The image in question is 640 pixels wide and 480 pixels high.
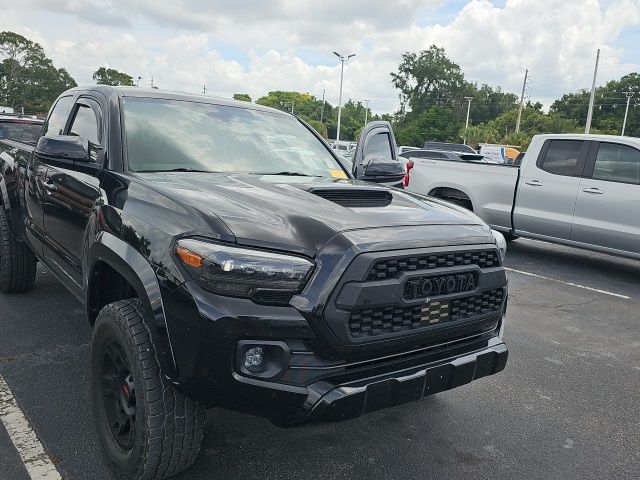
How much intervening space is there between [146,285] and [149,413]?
1.66 ft

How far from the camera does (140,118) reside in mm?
3328

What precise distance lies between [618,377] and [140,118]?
12.2 ft

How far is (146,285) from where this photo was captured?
231cm

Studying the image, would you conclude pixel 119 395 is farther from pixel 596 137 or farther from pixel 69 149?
pixel 596 137

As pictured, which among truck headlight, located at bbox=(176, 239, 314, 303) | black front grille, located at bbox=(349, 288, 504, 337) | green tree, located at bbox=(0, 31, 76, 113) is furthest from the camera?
green tree, located at bbox=(0, 31, 76, 113)

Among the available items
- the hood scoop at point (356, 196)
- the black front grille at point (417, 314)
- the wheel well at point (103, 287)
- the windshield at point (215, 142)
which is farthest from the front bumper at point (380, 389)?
the windshield at point (215, 142)

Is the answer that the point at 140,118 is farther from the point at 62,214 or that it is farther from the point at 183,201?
the point at 183,201

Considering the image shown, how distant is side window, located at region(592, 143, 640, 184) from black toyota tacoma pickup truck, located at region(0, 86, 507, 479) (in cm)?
516

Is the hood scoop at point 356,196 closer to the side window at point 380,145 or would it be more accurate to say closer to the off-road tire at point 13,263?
the side window at point 380,145

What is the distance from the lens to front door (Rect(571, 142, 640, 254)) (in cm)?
706

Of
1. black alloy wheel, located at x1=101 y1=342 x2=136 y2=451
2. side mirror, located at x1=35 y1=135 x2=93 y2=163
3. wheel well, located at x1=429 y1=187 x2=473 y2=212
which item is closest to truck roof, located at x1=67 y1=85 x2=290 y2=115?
side mirror, located at x1=35 y1=135 x2=93 y2=163

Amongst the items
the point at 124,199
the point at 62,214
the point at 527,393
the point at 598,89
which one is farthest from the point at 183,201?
the point at 598,89

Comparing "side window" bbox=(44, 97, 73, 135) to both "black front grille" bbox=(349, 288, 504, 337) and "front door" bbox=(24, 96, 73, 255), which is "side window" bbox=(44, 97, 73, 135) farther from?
"black front grille" bbox=(349, 288, 504, 337)

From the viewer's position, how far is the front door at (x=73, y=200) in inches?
125
